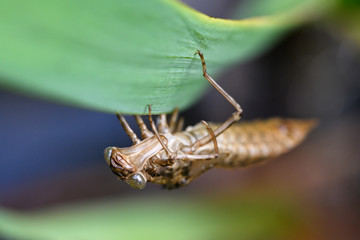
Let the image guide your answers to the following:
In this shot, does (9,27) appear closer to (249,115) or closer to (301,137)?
(301,137)

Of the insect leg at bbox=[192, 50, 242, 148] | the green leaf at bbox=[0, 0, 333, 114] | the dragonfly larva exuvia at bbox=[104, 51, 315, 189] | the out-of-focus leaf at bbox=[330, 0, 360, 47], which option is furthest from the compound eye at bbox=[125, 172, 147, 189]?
the out-of-focus leaf at bbox=[330, 0, 360, 47]

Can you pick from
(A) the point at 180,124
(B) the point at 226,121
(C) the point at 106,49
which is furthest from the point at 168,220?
(C) the point at 106,49

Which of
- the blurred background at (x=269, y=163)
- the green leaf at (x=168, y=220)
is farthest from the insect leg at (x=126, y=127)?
the blurred background at (x=269, y=163)

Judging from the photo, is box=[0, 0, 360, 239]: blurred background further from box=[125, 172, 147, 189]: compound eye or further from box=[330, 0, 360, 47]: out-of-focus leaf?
box=[125, 172, 147, 189]: compound eye

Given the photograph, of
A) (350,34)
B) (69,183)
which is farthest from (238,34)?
(69,183)

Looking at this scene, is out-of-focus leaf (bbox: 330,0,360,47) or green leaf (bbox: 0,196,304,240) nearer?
green leaf (bbox: 0,196,304,240)

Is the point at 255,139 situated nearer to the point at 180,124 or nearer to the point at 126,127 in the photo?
the point at 180,124
